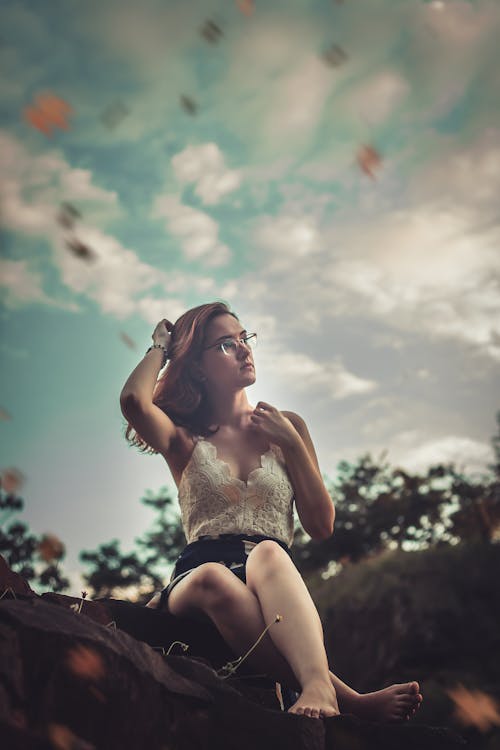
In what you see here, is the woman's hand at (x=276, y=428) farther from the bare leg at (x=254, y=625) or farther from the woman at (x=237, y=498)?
the bare leg at (x=254, y=625)

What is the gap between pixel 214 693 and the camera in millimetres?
1498

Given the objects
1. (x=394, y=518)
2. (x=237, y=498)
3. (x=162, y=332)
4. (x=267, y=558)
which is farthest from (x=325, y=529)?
(x=394, y=518)

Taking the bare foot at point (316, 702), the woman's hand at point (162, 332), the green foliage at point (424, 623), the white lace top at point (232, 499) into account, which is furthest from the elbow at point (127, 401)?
the green foliage at point (424, 623)

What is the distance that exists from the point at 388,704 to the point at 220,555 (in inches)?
32.5

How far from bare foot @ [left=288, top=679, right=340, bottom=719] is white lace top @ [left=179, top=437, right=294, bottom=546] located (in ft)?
2.68

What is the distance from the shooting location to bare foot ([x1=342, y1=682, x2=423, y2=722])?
2.00 metres

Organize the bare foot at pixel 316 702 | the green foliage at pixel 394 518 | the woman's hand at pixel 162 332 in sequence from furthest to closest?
1. the green foliage at pixel 394 518
2. the woman's hand at pixel 162 332
3. the bare foot at pixel 316 702

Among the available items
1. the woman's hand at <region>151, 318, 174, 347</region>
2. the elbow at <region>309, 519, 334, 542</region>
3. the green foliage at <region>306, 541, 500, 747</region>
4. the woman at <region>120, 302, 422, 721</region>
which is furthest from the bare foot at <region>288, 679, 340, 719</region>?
the green foliage at <region>306, 541, 500, 747</region>

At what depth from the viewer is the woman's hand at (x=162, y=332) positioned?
3045 mm

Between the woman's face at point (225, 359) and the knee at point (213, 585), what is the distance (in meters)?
1.21

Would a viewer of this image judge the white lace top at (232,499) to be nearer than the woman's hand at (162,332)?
Yes

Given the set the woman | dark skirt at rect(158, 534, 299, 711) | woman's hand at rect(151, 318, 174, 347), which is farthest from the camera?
woman's hand at rect(151, 318, 174, 347)

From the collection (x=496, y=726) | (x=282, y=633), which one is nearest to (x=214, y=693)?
(x=282, y=633)

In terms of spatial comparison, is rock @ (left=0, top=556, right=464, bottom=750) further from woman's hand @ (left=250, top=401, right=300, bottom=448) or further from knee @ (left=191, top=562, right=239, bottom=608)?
woman's hand @ (left=250, top=401, right=300, bottom=448)
